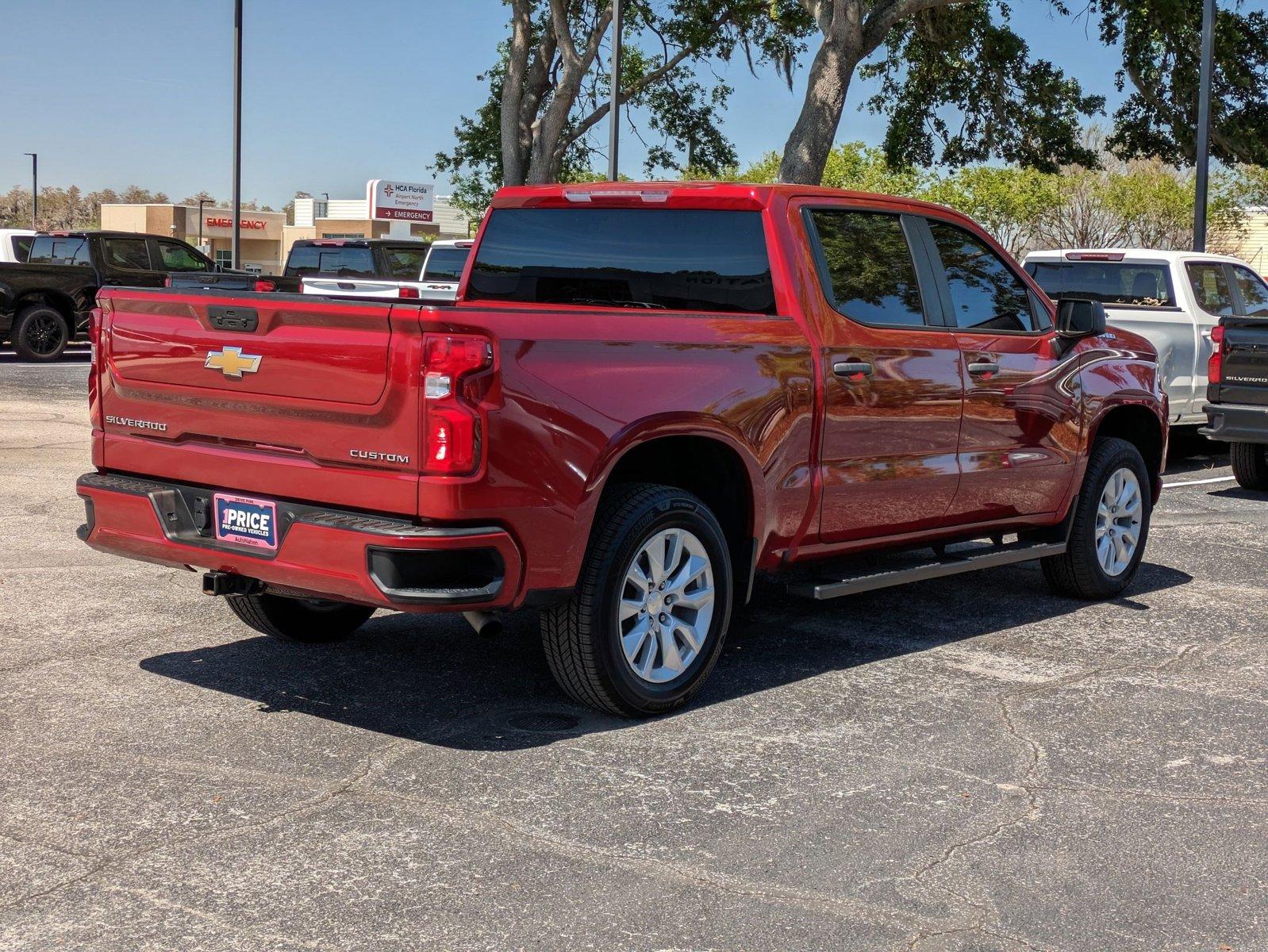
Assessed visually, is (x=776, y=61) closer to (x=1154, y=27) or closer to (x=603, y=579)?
(x=1154, y=27)

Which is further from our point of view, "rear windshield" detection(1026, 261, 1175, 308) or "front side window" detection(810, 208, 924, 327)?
"rear windshield" detection(1026, 261, 1175, 308)

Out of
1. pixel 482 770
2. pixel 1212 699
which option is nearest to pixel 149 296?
pixel 482 770

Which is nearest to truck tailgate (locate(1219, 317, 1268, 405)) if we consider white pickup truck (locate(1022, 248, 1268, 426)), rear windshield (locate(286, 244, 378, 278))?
white pickup truck (locate(1022, 248, 1268, 426))

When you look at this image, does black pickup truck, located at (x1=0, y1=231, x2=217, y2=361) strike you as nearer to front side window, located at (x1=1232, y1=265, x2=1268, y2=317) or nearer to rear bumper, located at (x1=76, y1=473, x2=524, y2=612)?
front side window, located at (x1=1232, y1=265, x2=1268, y2=317)

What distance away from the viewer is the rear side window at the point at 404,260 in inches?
944

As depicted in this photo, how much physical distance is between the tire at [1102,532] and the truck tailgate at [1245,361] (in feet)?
13.6

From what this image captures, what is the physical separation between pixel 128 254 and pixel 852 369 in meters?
20.7

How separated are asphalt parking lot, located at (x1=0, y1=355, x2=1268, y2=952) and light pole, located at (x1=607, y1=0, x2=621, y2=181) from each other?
1669cm

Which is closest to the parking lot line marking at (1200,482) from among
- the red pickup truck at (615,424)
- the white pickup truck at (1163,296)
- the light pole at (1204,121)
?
the white pickup truck at (1163,296)

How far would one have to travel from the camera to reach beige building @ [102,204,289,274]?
323ft

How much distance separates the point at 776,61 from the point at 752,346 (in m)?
23.4

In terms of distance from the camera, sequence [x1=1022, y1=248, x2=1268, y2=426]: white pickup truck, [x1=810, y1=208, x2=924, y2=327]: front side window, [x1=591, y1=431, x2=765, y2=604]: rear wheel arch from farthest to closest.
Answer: [x1=1022, y1=248, x2=1268, y2=426]: white pickup truck → [x1=810, y1=208, x2=924, y2=327]: front side window → [x1=591, y1=431, x2=765, y2=604]: rear wheel arch

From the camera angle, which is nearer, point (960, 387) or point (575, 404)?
point (575, 404)

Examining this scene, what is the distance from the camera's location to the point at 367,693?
5941 millimetres
